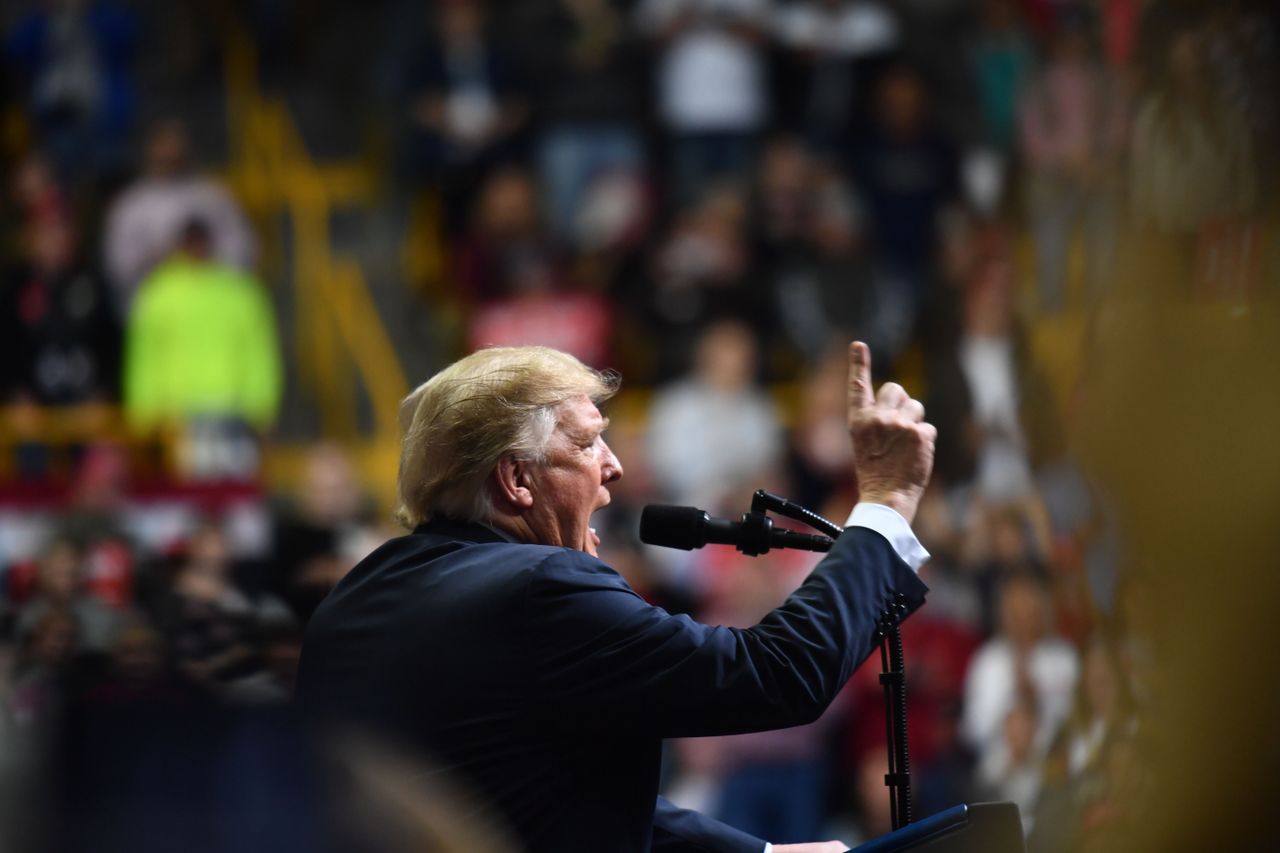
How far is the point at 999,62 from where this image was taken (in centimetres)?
927

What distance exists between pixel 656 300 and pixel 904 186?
1.36 metres

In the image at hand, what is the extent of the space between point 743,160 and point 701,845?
6.72m

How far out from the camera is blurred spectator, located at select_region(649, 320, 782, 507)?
7.90m

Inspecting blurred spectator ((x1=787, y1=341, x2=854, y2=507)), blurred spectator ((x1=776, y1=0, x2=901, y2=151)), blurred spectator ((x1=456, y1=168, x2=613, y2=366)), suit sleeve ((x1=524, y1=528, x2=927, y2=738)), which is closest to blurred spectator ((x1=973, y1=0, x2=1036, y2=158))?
blurred spectator ((x1=776, y1=0, x2=901, y2=151))

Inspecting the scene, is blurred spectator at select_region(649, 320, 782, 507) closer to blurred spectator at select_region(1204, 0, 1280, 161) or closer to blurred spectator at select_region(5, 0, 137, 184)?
blurred spectator at select_region(5, 0, 137, 184)

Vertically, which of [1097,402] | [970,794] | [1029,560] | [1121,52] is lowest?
[970,794]

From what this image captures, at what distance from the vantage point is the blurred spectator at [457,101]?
9398 millimetres

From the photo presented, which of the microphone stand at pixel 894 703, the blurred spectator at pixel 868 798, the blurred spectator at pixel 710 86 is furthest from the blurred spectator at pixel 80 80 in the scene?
the microphone stand at pixel 894 703

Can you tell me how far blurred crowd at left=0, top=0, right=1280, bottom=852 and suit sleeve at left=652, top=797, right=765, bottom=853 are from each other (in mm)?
1507

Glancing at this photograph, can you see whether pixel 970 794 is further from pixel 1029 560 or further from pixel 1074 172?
pixel 1074 172

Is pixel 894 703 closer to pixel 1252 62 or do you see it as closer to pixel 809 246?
pixel 1252 62

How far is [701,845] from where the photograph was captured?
299 centimetres

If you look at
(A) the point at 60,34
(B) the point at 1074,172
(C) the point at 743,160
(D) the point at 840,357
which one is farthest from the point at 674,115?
(B) the point at 1074,172

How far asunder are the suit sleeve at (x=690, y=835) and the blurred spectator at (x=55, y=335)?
258 inches
